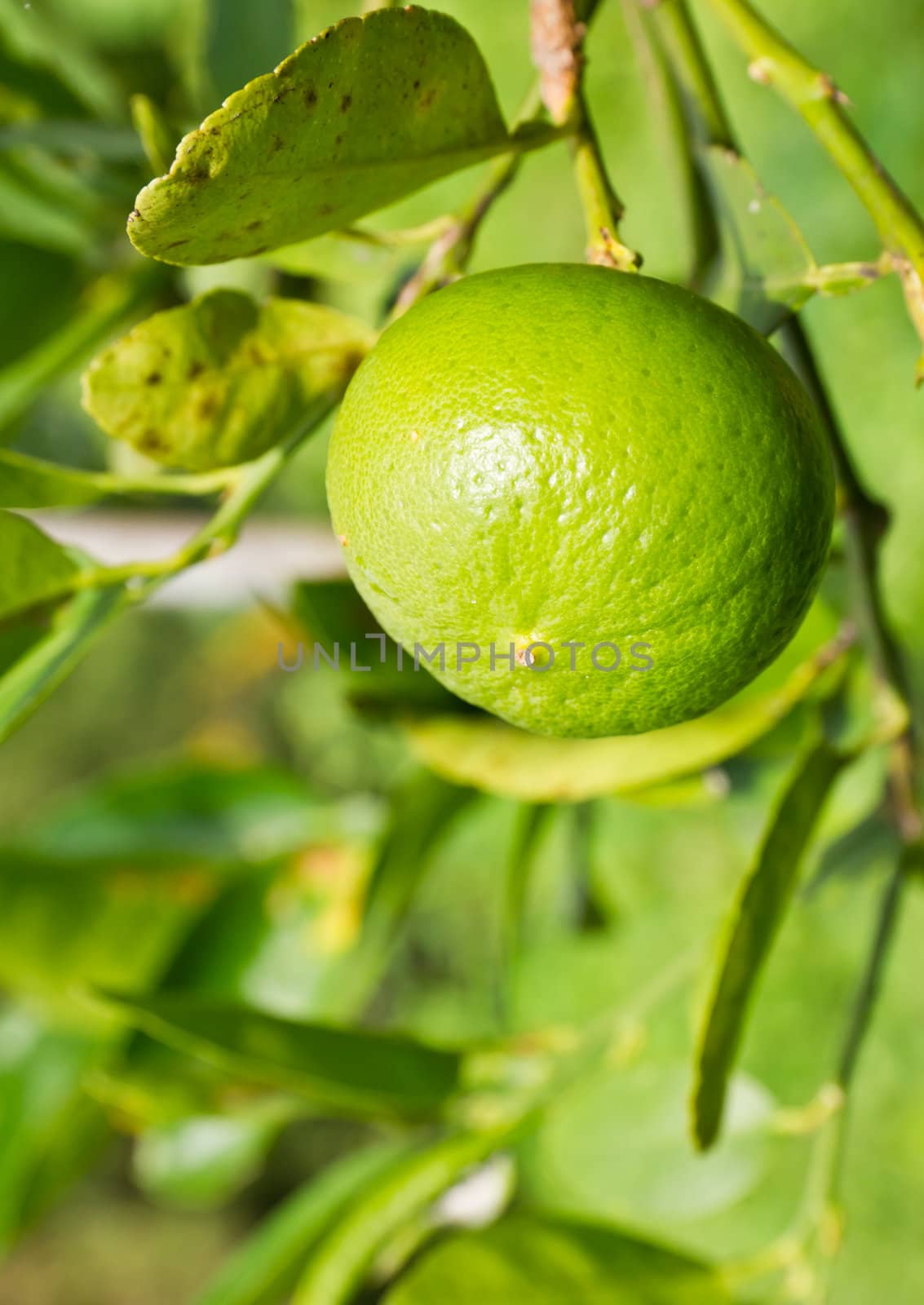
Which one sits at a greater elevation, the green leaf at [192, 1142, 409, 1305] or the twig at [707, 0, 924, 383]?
the twig at [707, 0, 924, 383]

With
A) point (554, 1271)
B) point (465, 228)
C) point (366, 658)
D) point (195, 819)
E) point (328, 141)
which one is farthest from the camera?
point (195, 819)

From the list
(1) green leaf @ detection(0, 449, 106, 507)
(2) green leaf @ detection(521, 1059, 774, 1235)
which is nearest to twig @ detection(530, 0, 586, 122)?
(1) green leaf @ detection(0, 449, 106, 507)

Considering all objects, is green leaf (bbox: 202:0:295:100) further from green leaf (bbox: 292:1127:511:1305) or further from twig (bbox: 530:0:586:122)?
green leaf (bbox: 292:1127:511:1305)

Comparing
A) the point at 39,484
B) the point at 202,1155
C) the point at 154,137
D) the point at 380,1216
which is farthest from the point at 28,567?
the point at 202,1155

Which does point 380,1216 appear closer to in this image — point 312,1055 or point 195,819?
point 312,1055

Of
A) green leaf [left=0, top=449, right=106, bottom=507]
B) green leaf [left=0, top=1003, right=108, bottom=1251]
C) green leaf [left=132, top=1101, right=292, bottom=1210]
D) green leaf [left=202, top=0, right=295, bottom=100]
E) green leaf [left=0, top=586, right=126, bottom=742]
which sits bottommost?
green leaf [left=132, top=1101, right=292, bottom=1210]

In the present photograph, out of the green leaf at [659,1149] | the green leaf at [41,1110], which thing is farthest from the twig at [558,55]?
the green leaf at [41,1110]

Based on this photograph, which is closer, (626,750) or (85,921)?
(626,750)

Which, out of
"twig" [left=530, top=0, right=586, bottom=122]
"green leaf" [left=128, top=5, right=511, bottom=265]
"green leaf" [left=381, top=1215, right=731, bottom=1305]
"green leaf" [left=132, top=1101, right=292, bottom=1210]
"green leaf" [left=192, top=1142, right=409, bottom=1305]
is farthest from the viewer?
"green leaf" [left=132, top=1101, right=292, bottom=1210]
